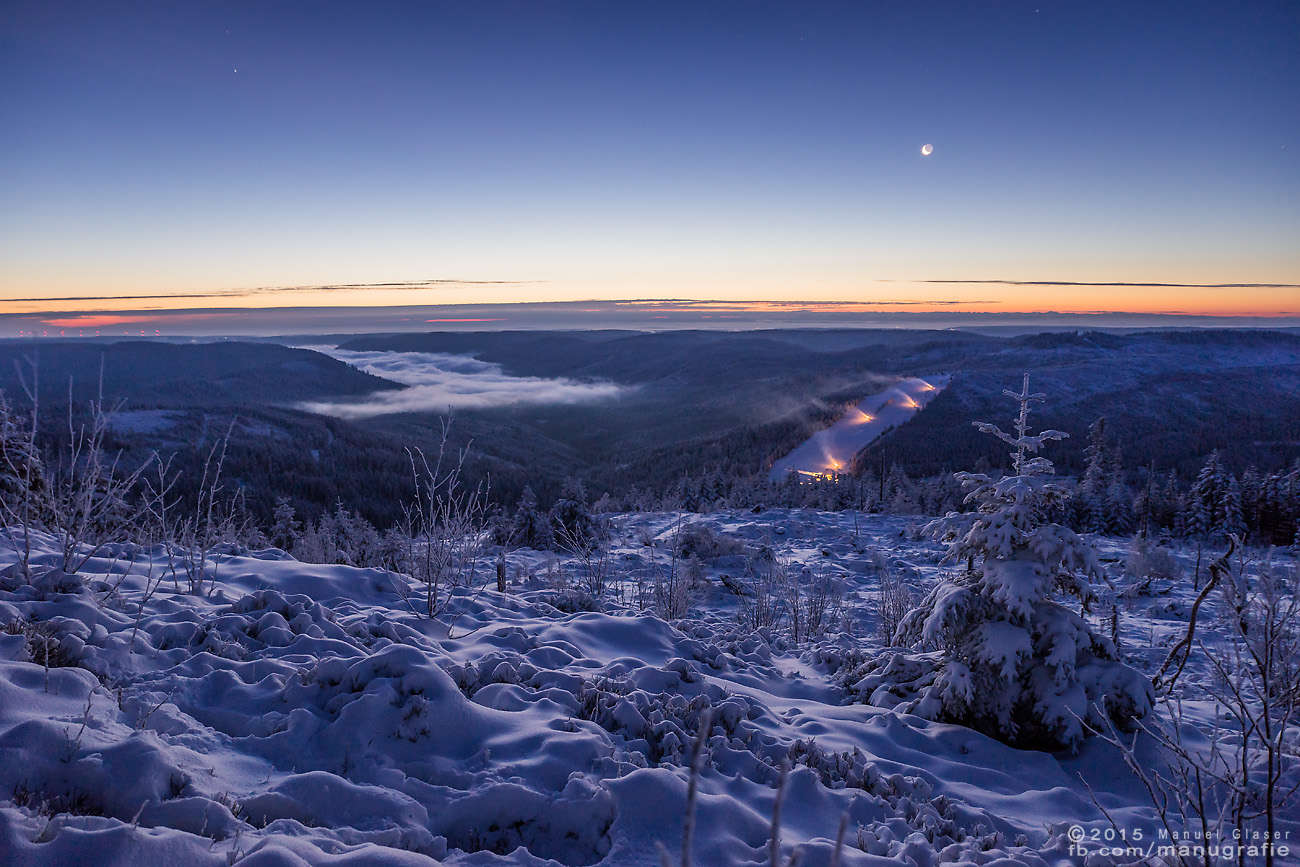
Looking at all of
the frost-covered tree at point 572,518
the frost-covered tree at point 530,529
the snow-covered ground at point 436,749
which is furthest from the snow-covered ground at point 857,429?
the snow-covered ground at point 436,749

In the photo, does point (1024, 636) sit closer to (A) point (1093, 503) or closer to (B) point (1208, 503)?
(A) point (1093, 503)

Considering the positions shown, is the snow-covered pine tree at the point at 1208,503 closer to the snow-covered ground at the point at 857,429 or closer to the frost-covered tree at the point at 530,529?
the snow-covered ground at the point at 857,429

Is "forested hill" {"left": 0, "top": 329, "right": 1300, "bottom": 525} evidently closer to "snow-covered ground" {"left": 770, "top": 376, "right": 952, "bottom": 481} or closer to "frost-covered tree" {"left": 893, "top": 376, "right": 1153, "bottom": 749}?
"snow-covered ground" {"left": 770, "top": 376, "right": 952, "bottom": 481}

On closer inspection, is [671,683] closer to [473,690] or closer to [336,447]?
[473,690]

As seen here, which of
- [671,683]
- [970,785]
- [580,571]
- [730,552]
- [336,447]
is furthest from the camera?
[336,447]

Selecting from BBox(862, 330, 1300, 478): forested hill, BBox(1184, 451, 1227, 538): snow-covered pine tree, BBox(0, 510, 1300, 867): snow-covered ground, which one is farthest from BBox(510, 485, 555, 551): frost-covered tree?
BBox(862, 330, 1300, 478): forested hill

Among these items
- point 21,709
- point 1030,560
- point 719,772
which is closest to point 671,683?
point 719,772

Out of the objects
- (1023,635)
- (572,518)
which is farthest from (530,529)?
(1023,635)
